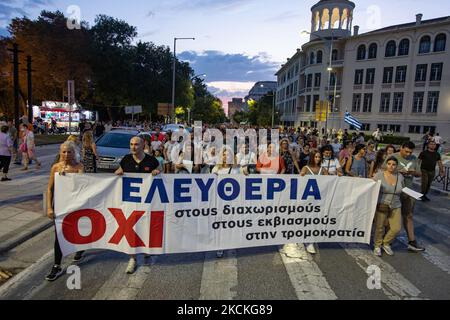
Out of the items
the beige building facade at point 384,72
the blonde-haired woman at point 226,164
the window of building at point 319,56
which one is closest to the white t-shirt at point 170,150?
the blonde-haired woman at point 226,164

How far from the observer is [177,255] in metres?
5.10

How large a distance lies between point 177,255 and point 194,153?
2954mm

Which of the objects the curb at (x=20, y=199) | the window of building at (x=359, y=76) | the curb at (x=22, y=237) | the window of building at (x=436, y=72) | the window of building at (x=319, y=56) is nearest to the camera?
the curb at (x=22, y=237)

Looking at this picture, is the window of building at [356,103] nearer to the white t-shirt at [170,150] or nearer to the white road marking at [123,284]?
the white t-shirt at [170,150]

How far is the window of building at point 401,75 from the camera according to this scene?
48.5 m

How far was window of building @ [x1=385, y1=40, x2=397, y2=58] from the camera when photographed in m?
49.4

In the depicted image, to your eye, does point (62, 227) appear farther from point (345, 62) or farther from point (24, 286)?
point (345, 62)

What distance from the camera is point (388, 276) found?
4.58 metres

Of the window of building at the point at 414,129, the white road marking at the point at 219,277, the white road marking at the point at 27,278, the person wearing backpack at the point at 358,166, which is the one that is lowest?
the white road marking at the point at 27,278

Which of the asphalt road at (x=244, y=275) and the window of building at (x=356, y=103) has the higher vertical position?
the window of building at (x=356, y=103)

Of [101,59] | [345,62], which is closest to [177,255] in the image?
[101,59]

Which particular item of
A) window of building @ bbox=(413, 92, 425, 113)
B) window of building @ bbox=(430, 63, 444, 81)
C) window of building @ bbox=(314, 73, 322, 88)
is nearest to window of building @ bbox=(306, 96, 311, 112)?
window of building @ bbox=(314, 73, 322, 88)

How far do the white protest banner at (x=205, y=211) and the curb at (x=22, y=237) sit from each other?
4.29 ft
